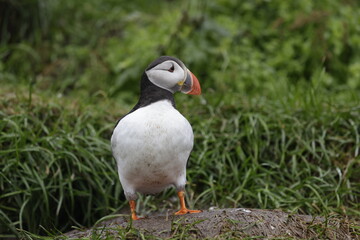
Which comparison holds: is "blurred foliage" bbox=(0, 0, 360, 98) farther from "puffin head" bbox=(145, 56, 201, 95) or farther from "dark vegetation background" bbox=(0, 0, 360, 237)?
"puffin head" bbox=(145, 56, 201, 95)

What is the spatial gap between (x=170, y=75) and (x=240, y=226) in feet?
2.98

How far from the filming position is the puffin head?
118 inches

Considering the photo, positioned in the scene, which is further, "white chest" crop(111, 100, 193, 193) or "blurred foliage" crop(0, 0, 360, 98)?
"blurred foliage" crop(0, 0, 360, 98)

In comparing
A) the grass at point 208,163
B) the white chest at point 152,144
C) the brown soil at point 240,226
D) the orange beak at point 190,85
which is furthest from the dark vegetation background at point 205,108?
the orange beak at point 190,85

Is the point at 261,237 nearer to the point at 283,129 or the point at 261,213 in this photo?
the point at 261,213

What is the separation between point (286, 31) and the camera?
21.0 feet

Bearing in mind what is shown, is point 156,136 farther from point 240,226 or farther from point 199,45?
point 199,45

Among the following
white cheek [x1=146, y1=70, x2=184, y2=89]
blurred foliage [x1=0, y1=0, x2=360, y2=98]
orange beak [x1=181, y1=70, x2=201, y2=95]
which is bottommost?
blurred foliage [x1=0, y1=0, x2=360, y2=98]

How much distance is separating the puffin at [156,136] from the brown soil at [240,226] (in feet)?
0.60

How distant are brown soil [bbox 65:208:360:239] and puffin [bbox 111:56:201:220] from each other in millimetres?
181

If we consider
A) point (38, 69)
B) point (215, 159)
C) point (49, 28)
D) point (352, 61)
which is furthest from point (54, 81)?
point (352, 61)

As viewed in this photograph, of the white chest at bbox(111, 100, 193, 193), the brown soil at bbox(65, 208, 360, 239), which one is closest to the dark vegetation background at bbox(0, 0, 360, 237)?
the brown soil at bbox(65, 208, 360, 239)

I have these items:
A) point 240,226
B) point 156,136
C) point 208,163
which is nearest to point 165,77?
point 156,136

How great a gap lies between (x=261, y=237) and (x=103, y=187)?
1.63 m
